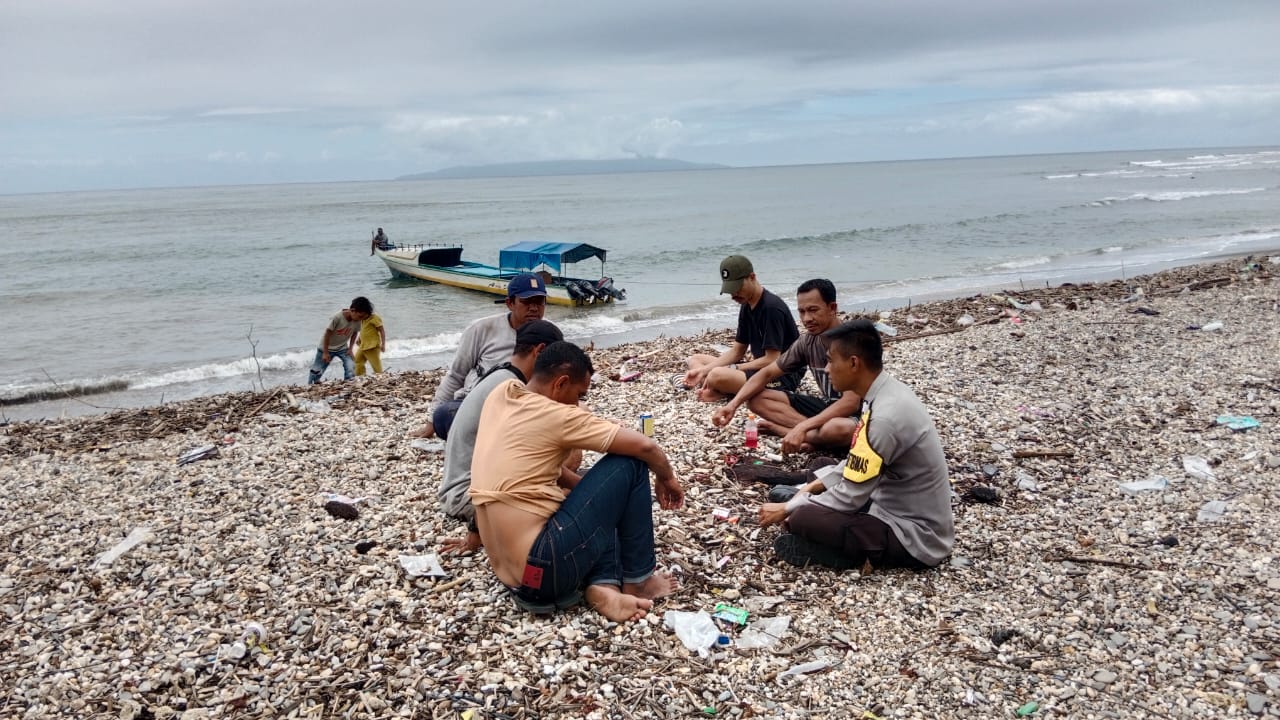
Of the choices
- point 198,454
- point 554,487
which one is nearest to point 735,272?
point 554,487

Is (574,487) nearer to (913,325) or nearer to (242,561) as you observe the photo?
(242,561)

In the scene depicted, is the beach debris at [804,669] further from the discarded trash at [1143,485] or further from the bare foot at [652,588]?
the discarded trash at [1143,485]

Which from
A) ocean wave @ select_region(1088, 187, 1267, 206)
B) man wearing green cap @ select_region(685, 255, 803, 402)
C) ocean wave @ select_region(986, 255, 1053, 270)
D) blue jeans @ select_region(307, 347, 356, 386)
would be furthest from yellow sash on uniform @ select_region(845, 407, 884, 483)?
ocean wave @ select_region(1088, 187, 1267, 206)

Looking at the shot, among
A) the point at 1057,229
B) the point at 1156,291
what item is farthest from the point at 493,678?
the point at 1057,229

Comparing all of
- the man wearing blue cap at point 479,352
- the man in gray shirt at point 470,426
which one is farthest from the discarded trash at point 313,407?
the man in gray shirt at point 470,426

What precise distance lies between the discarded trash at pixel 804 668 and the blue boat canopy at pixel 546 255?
21803mm

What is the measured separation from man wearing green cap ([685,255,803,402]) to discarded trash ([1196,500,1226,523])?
3.32 m

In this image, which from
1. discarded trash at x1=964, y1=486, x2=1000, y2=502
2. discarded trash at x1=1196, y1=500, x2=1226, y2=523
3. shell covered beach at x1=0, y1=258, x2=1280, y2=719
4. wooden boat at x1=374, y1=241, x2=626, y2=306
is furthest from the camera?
wooden boat at x1=374, y1=241, x2=626, y2=306

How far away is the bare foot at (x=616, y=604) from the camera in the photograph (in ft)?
15.0

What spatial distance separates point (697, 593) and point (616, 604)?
586 millimetres

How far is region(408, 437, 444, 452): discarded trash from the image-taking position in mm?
8016

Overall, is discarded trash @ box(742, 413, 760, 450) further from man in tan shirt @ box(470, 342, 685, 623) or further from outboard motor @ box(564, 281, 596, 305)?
outboard motor @ box(564, 281, 596, 305)

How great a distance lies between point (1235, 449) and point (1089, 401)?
5.58ft

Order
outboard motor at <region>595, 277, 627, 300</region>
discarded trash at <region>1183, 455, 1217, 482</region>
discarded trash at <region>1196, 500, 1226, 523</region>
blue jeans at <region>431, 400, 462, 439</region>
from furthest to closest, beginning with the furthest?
outboard motor at <region>595, 277, 627, 300</region> → blue jeans at <region>431, 400, 462, 439</region> → discarded trash at <region>1183, 455, 1217, 482</region> → discarded trash at <region>1196, 500, 1226, 523</region>
